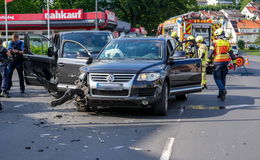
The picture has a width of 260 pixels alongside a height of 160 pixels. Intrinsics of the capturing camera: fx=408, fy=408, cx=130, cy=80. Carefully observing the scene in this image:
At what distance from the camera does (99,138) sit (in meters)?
6.47

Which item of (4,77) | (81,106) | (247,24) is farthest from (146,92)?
(247,24)

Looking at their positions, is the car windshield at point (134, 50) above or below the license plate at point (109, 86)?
above

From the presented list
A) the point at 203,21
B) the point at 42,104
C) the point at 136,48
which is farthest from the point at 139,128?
the point at 203,21

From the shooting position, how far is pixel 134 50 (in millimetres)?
9438

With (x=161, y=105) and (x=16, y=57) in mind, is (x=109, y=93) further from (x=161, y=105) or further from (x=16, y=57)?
(x=16, y=57)

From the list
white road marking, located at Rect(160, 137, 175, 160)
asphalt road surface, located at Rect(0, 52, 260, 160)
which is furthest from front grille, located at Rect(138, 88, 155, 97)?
white road marking, located at Rect(160, 137, 175, 160)

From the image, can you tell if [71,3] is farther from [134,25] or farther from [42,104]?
[42,104]

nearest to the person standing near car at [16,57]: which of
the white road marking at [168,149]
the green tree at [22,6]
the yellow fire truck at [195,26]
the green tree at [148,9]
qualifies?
the white road marking at [168,149]

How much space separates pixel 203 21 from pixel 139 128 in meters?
15.4

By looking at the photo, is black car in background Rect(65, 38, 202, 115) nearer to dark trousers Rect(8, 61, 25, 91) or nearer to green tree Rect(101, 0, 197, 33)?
dark trousers Rect(8, 61, 25, 91)

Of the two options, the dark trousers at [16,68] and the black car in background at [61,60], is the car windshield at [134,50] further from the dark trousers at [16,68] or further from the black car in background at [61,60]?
the dark trousers at [16,68]

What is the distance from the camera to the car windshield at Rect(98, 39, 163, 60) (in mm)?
9266

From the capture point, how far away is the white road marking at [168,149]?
17.6ft

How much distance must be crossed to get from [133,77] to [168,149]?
2443 millimetres
